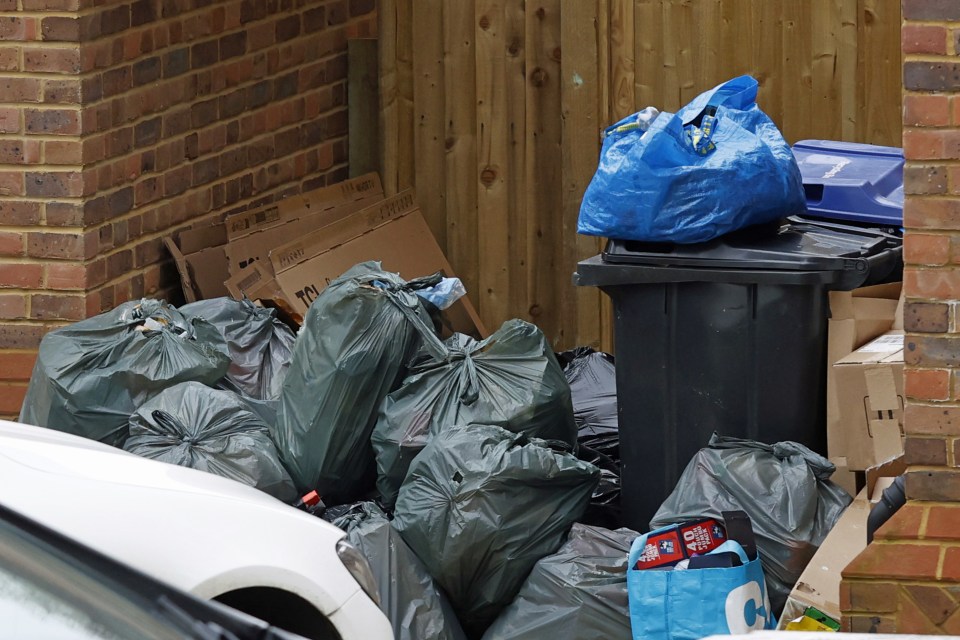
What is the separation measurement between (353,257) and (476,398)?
1.69 metres

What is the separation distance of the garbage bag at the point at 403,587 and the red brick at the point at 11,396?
1.59 m

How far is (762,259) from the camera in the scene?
16.1ft

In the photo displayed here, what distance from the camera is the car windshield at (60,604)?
2.71 metres

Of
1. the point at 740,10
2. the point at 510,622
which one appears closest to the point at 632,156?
the point at 510,622

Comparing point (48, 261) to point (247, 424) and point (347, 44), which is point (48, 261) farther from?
point (347, 44)

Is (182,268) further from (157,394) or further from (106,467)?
(106,467)

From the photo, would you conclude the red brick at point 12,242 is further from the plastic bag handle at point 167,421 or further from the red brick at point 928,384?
the red brick at point 928,384

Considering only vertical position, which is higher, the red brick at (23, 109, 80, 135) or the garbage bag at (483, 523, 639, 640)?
the red brick at (23, 109, 80, 135)

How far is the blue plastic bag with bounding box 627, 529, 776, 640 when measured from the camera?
440 cm

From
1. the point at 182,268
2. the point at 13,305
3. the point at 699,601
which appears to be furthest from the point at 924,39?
the point at 13,305

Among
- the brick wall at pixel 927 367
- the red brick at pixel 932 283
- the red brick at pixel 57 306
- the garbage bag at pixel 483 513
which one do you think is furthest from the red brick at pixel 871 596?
the red brick at pixel 57 306

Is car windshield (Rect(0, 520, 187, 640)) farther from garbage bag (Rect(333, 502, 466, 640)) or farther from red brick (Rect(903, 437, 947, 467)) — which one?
red brick (Rect(903, 437, 947, 467))

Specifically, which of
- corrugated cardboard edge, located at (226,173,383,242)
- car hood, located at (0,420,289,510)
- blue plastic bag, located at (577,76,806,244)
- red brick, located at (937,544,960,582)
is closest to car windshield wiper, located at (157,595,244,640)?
car hood, located at (0,420,289,510)

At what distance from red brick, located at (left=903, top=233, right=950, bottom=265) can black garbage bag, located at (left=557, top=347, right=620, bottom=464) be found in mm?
1661
